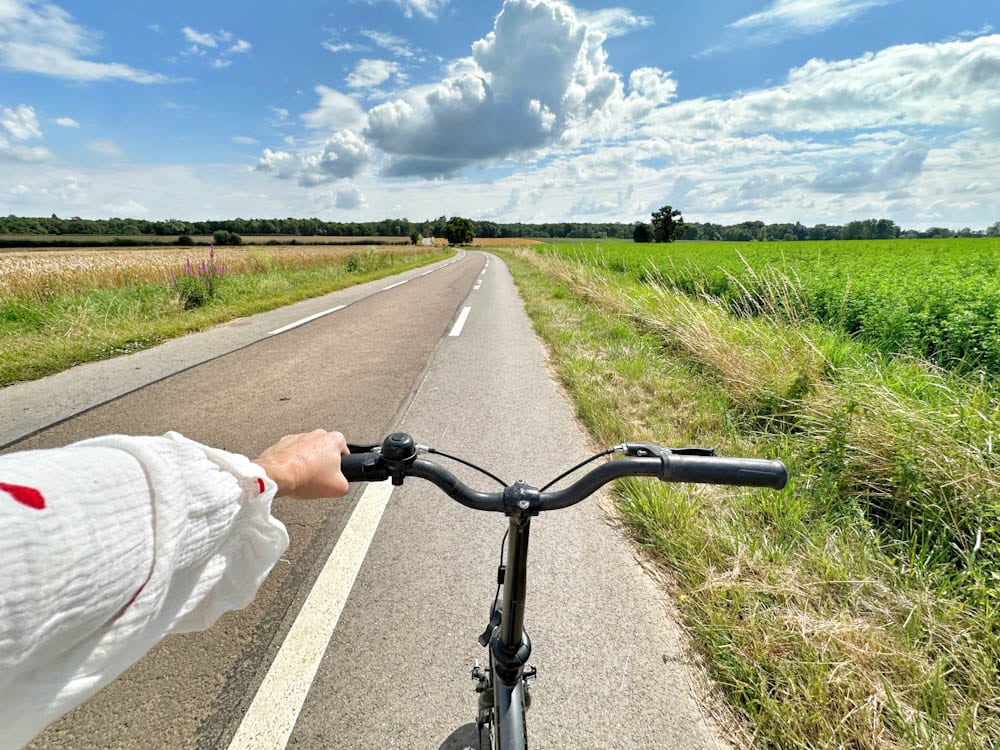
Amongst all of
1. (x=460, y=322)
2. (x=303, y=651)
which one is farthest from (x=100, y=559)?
(x=460, y=322)

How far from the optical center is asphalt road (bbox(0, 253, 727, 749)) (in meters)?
1.67

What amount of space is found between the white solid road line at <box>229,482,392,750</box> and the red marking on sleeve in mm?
1448

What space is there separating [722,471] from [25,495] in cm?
126

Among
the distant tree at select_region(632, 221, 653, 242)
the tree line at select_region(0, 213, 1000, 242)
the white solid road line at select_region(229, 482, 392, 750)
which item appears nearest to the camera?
the white solid road line at select_region(229, 482, 392, 750)

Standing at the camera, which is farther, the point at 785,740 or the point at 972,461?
the point at 972,461

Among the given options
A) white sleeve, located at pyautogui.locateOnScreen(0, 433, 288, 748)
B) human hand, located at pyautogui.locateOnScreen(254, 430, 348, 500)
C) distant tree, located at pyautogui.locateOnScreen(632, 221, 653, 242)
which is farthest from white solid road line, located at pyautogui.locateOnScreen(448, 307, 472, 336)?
distant tree, located at pyautogui.locateOnScreen(632, 221, 653, 242)

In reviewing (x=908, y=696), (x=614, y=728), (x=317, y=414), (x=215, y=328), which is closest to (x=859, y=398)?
(x=908, y=696)

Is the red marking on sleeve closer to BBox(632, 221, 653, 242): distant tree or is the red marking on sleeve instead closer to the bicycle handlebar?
the bicycle handlebar

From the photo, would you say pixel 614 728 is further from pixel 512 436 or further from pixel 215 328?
pixel 215 328

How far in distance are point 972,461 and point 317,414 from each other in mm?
4853

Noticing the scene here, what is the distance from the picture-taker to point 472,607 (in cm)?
222

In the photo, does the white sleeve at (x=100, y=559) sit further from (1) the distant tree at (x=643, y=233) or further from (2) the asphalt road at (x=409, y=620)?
(1) the distant tree at (x=643, y=233)

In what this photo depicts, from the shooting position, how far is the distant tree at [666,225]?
8288cm

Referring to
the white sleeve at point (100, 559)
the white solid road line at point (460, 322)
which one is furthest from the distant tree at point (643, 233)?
the white sleeve at point (100, 559)
